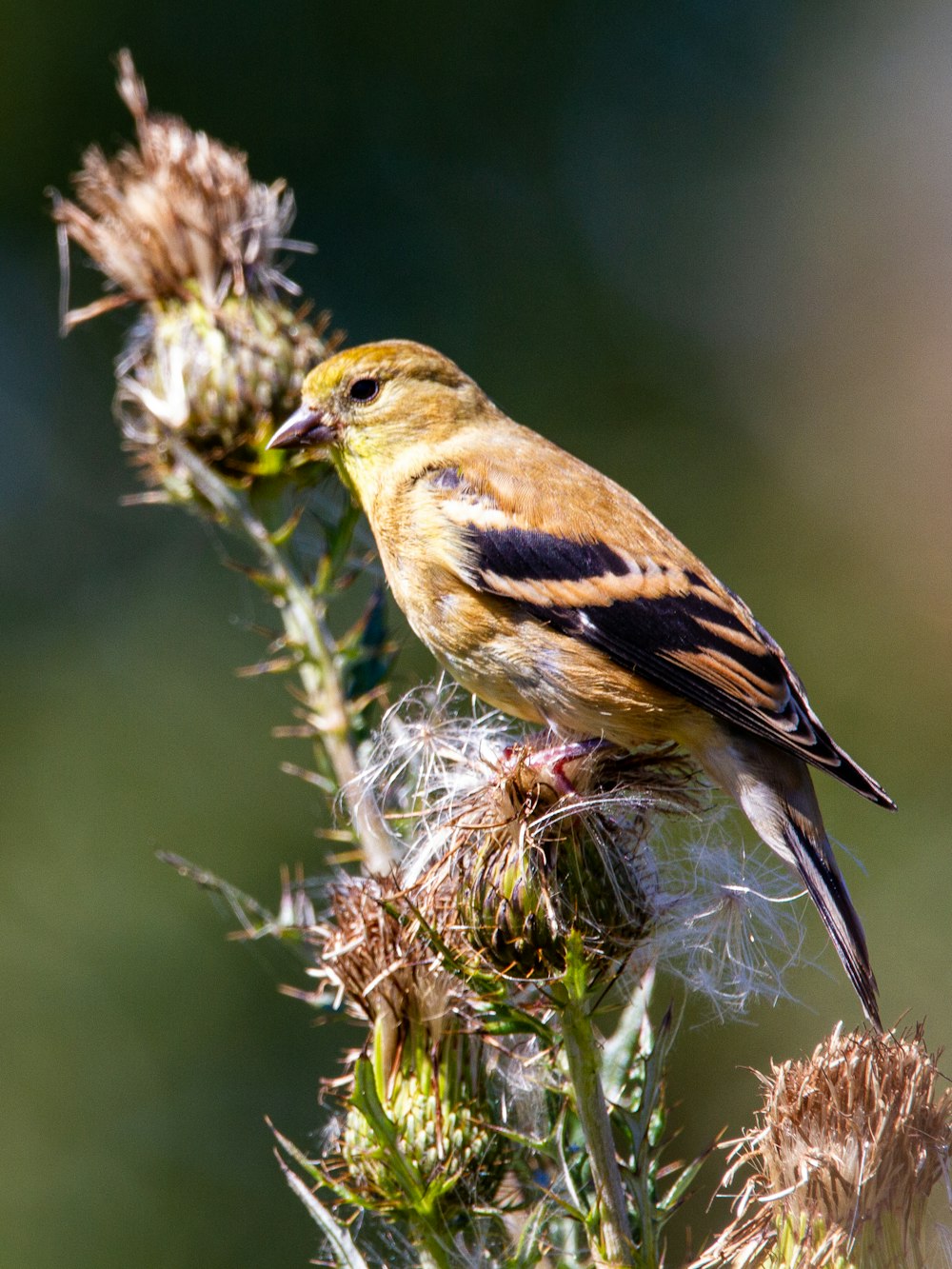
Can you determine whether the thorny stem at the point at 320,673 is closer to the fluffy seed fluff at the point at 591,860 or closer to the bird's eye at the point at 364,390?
the fluffy seed fluff at the point at 591,860

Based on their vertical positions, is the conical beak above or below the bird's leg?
above

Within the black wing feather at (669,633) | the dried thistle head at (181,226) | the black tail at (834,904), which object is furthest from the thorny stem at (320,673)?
the black tail at (834,904)

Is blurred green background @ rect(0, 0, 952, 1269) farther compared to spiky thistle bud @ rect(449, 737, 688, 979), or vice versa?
blurred green background @ rect(0, 0, 952, 1269)

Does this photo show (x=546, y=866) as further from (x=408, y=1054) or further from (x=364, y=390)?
(x=364, y=390)

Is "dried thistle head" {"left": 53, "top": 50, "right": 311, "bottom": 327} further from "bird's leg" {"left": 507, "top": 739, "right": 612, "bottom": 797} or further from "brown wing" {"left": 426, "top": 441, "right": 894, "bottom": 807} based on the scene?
"bird's leg" {"left": 507, "top": 739, "right": 612, "bottom": 797}

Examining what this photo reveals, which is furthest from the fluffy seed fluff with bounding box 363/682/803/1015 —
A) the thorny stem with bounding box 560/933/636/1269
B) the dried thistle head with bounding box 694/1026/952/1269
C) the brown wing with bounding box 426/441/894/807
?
the dried thistle head with bounding box 694/1026/952/1269

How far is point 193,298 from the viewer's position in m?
3.19

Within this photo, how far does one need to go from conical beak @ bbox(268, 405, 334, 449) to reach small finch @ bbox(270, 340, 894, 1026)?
0.30 metres

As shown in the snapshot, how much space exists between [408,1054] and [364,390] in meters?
1.64

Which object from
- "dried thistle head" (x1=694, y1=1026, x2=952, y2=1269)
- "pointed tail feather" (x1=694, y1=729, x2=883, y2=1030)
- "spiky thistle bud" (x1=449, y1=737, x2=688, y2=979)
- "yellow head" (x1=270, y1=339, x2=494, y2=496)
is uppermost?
"yellow head" (x1=270, y1=339, x2=494, y2=496)

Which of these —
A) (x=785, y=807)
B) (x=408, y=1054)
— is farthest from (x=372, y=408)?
(x=408, y=1054)

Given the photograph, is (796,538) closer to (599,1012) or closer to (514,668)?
(514,668)

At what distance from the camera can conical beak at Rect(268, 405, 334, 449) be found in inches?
116

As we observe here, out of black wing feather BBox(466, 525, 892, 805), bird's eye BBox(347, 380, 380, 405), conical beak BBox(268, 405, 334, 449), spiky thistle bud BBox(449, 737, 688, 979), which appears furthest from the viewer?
bird's eye BBox(347, 380, 380, 405)
